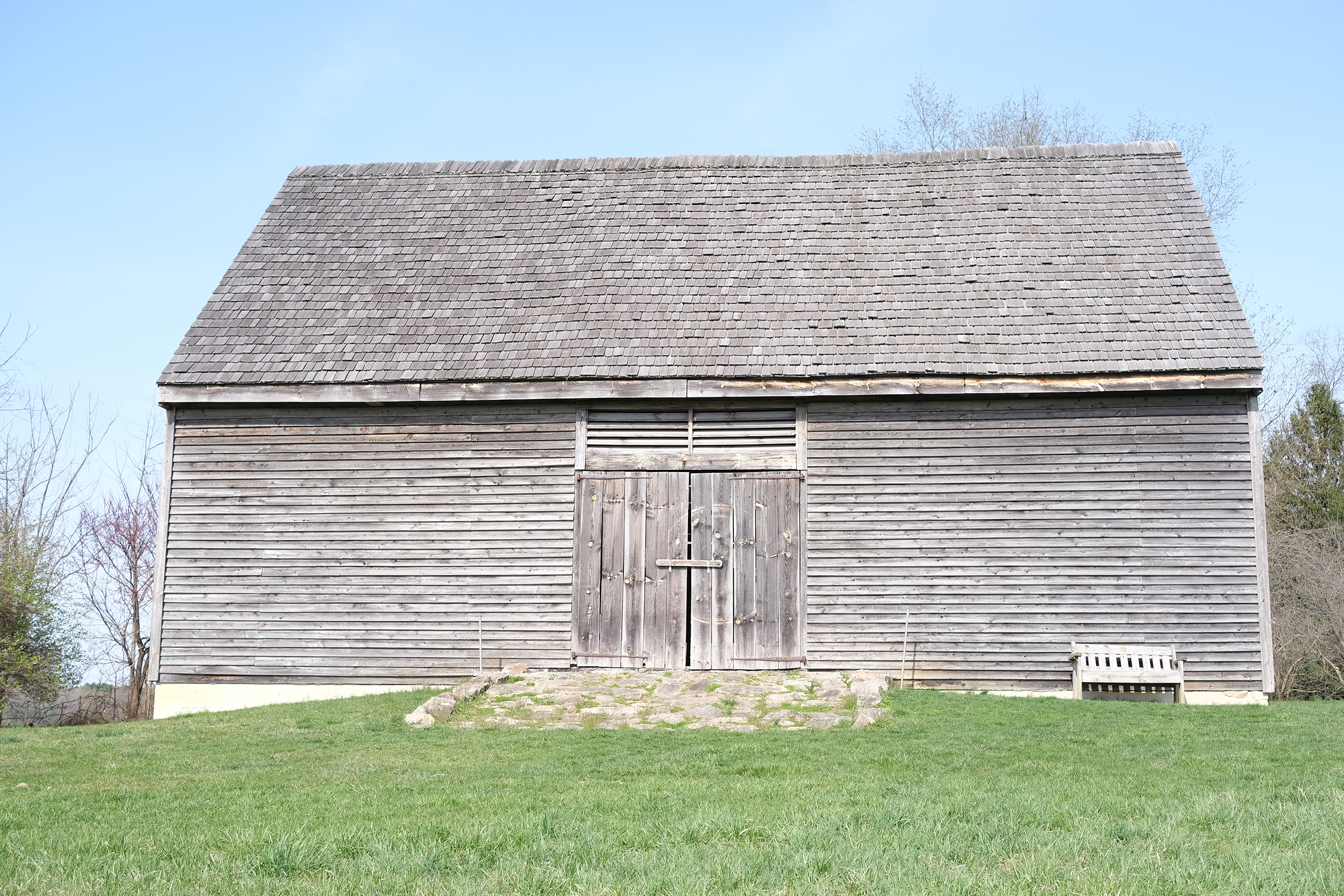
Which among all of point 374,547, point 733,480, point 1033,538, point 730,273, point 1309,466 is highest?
point 730,273

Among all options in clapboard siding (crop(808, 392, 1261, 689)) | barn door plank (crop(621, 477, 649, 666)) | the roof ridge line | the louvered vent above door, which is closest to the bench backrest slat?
clapboard siding (crop(808, 392, 1261, 689))

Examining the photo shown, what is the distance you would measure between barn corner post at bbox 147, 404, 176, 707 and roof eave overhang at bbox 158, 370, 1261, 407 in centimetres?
54

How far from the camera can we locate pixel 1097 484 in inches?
522

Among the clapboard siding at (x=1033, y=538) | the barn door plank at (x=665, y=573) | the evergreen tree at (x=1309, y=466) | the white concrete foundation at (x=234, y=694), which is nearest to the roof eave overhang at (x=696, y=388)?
the clapboard siding at (x=1033, y=538)

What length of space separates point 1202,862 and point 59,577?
18621 mm

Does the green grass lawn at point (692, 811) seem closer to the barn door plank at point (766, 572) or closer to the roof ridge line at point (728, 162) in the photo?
the barn door plank at point (766, 572)

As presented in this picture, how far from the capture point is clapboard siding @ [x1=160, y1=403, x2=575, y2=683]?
13.6 metres

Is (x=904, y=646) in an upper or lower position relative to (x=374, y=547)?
lower

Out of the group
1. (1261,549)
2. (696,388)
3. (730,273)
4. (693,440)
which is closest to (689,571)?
(693,440)

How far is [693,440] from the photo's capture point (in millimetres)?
13766

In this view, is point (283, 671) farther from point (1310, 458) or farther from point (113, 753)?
point (1310, 458)

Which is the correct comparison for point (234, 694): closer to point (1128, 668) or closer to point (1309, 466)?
point (1128, 668)

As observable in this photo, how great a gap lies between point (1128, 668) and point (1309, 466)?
1621cm

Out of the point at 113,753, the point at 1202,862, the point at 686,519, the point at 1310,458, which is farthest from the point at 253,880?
the point at 1310,458
